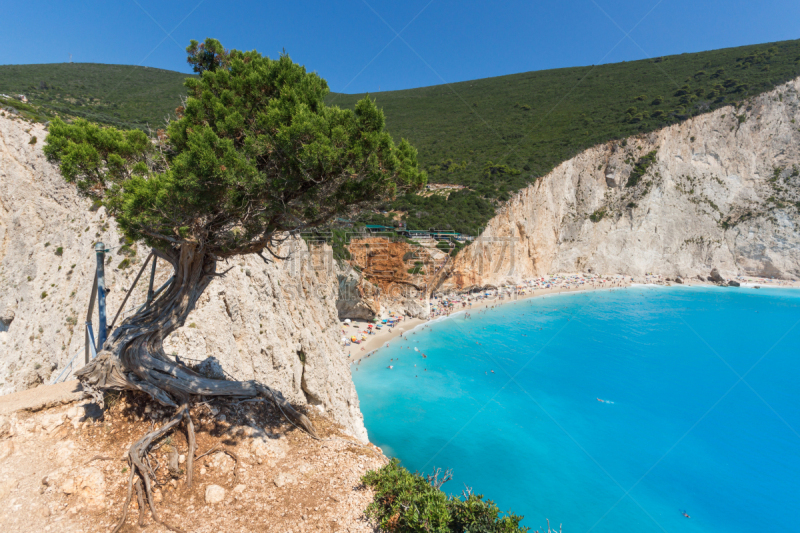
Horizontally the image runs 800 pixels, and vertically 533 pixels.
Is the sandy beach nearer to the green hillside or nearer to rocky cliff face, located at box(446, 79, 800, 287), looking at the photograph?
rocky cliff face, located at box(446, 79, 800, 287)

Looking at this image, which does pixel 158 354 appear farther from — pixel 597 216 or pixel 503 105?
pixel 503 105

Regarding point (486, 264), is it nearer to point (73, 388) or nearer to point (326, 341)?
point (326, 341)

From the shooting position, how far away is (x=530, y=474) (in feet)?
52.8

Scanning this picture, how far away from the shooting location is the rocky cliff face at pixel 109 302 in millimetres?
8945

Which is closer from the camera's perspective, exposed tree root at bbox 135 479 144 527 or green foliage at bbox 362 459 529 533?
exposed tree root at bbox 135 479 144 527

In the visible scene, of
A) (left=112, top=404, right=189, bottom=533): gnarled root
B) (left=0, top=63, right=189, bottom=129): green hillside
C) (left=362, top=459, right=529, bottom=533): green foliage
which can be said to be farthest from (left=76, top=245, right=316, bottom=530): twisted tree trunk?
(left=0, top=63, right=189, bottom=129): green hillside

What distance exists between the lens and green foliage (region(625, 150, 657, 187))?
53.7m

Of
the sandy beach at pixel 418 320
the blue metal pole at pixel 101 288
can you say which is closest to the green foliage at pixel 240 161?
the blue metal pole at pixel 101 288

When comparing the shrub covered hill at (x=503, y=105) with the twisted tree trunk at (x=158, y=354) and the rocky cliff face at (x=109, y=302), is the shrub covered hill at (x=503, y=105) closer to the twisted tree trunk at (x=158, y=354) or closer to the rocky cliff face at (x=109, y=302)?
the rocky cliff face at (x=109, y=302)

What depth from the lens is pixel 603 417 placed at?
21.1m

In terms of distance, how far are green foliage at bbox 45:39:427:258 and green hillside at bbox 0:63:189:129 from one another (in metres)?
25.4

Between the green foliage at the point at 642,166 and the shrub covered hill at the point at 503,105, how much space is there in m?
4.30

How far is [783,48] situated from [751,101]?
31166 millimetres

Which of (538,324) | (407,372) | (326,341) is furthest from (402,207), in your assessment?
(326,341)
